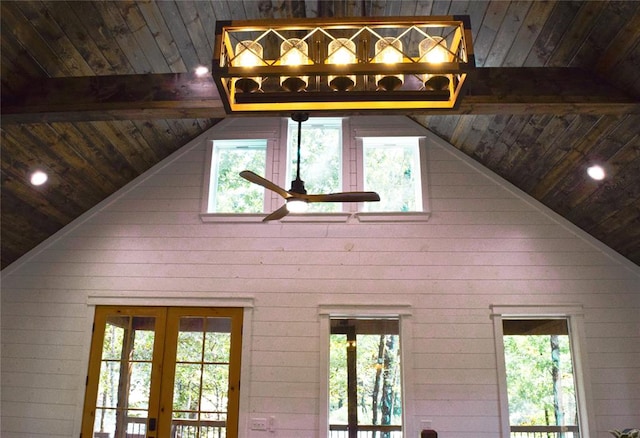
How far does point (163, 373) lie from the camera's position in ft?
18.1

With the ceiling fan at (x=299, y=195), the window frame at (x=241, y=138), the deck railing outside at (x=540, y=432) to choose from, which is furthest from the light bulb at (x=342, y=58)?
the deck railing outside at (x=540, y=432)

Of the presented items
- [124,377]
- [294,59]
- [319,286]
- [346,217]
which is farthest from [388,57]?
[124,377]

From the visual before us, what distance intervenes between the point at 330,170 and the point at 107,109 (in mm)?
2685

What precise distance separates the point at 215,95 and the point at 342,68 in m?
1.85

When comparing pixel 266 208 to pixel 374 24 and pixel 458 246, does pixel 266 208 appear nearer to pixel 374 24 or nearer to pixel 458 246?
pixel 458 246

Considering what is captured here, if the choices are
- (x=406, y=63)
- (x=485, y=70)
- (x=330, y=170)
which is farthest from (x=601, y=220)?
(x=406, y=63)

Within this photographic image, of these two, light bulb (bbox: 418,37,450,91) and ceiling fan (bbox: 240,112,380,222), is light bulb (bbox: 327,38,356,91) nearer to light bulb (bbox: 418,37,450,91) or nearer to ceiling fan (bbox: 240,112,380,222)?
light bulb (bbox: 418,37,450,91)

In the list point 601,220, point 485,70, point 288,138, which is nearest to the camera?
point 485,70

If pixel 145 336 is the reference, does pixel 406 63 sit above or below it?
above

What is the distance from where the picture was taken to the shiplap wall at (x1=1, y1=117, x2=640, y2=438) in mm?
5316

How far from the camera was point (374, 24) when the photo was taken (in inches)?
91.5

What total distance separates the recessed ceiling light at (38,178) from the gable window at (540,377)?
15.8 feet

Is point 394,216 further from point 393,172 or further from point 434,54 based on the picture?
point 434,54

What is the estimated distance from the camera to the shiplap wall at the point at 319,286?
5316 millimetres
